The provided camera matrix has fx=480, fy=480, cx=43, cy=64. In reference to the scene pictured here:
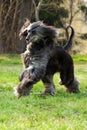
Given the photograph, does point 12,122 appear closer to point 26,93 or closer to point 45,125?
point 45,125

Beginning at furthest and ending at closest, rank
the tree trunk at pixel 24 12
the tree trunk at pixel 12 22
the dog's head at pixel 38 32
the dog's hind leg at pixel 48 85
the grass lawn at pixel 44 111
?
the tree trunk at pixel 12 22 < the tree trunk at pixel 24 12 < the dog's hind leg at pixel 48 85 < the dog's head at pixel 38 32 < the grass lawn at pixel 44 111

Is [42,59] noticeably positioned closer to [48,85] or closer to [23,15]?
[48,85]

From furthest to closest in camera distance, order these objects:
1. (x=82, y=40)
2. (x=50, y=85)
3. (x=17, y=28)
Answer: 1. (x=82, y=40)
2. (x=17, y=28)
3. (x=50, y=85)

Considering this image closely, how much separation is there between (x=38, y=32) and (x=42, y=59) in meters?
0.54

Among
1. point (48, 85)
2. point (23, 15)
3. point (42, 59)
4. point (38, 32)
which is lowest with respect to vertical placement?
point (23, 15)

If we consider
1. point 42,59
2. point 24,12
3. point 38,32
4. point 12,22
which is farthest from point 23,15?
point 38,32

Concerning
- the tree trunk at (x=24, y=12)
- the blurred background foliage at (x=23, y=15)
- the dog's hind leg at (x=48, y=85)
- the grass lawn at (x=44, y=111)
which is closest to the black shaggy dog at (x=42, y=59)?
the dog's hind leg at (x=48, y=85)

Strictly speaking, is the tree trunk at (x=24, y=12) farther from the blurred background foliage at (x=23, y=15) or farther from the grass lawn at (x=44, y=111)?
the grass lawn at (x=44, y=111)

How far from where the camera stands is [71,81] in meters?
9.85

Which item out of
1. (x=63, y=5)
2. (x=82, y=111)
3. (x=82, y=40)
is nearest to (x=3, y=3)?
(x=63, y=5)

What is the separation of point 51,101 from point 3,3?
22158 mm

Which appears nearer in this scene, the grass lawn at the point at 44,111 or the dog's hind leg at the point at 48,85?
the grass lawn at the point at 44,111

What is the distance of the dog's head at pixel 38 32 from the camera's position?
8.80 meters

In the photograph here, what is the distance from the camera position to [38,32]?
29.1 feet
